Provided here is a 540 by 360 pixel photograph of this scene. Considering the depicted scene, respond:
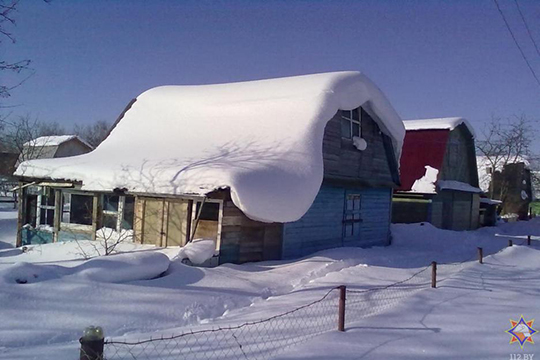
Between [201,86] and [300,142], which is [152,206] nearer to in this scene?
[300,142]

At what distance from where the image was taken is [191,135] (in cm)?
1434

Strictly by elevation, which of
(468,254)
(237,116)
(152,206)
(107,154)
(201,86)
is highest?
(201,86)

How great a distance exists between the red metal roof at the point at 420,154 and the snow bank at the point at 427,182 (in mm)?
213

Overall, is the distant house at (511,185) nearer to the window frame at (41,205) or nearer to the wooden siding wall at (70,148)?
the window frame at (41,205)

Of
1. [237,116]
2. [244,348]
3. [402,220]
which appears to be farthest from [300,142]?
[402,220]

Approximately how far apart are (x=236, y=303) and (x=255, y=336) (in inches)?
78.8

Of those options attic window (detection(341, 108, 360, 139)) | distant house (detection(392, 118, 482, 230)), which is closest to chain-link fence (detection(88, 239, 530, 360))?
attic window (detection(341, 108, 360, 139))

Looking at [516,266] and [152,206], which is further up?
[152,206]

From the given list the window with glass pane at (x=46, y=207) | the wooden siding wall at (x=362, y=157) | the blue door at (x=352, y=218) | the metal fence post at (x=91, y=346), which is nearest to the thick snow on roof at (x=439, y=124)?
the wooden siding wall at (x=362, y=157)

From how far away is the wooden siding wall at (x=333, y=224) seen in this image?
12969mm

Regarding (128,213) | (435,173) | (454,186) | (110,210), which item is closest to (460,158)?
(454,186)

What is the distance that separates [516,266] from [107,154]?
12.9m

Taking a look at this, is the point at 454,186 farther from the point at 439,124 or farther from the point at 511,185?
the point at 511,185

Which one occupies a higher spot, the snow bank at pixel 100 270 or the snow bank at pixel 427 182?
the snow bank at pixel 427 182
